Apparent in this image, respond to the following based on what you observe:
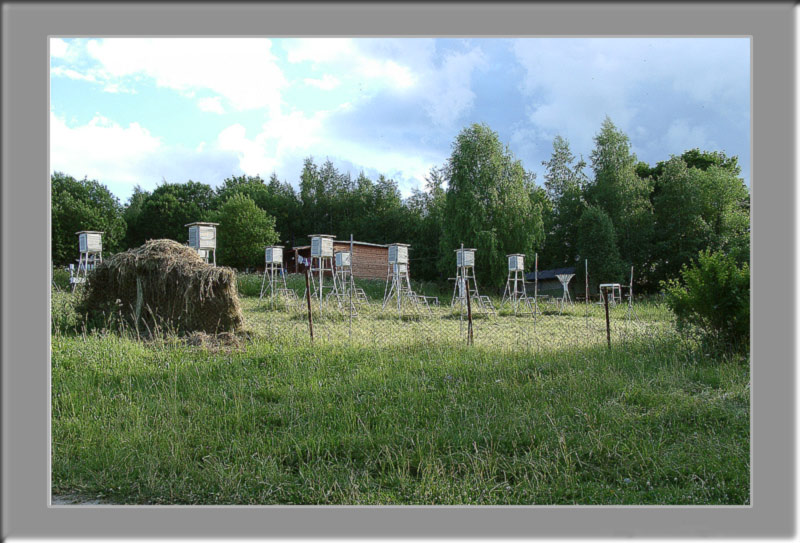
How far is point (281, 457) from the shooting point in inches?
156

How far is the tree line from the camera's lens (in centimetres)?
2461

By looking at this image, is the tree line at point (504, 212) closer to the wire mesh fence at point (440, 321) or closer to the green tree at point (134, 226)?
the green tree at point (134, 226)

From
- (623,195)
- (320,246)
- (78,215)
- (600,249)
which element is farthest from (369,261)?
(78,215)

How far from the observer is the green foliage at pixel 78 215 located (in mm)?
28781

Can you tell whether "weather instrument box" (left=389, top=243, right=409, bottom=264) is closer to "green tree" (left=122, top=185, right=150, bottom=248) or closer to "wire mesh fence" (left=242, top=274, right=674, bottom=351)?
"wire mesh fence" (left=242, top=274, right=674, bottom=351)

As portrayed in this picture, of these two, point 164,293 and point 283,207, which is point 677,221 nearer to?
point 283,207

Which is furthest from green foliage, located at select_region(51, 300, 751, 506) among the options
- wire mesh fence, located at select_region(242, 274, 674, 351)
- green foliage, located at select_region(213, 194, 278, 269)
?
green foliage, located at select_region(213, 194, 278, 269)

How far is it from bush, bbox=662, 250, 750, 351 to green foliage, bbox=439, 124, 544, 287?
17.0m

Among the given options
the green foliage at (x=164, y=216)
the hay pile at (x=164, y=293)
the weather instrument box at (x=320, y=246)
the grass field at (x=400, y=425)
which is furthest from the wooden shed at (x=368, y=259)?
the grass field at (x=400, y=425)
